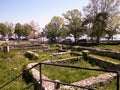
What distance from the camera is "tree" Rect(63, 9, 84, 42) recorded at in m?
48.1

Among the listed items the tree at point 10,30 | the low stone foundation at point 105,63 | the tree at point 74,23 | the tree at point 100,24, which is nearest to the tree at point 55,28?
the tree at point 74,23

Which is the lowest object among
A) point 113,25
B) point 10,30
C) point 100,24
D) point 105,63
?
point 105,63

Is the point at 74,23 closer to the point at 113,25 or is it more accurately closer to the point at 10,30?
the point at 113,25

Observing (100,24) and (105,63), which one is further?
(100,24)

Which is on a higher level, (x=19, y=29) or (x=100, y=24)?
(x=19, y=29)

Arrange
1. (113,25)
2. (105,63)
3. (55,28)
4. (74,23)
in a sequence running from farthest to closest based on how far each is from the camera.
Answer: (55,28) < (74,23) < (113,25) < (105,63)

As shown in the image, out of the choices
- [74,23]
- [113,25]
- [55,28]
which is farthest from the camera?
[55,28]

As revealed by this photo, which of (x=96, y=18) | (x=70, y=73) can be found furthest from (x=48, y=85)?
(x=96, y=18)

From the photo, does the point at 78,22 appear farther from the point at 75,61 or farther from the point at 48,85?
the point at 48,85

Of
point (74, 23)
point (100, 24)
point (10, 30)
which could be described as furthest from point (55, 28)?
point (10, 30)

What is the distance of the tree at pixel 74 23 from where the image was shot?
48.1 meters

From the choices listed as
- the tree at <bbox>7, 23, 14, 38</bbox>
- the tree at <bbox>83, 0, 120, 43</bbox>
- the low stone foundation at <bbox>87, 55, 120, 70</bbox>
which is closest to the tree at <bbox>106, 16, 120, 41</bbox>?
the tree at <bbox>83, 0, 120, 43</bbox>

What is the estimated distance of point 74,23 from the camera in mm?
48969

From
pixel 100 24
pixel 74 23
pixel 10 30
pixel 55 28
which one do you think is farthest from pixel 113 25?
pixel 10 30
